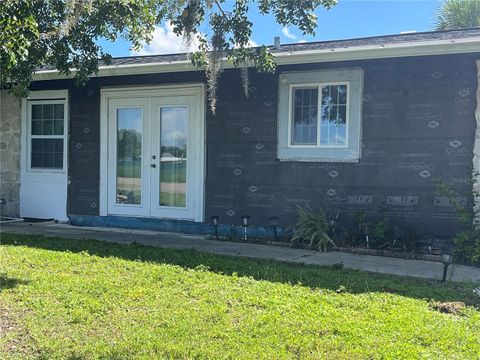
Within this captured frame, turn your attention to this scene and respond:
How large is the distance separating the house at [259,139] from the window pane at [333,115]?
0.02m

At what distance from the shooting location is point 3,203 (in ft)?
34.2

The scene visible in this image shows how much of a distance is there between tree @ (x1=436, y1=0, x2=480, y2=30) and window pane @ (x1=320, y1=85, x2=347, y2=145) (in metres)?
6.56

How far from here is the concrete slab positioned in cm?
606

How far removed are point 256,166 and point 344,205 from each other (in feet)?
5.53

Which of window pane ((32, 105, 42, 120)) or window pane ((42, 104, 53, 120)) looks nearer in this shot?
window pane ((42, 104, 53, 120))

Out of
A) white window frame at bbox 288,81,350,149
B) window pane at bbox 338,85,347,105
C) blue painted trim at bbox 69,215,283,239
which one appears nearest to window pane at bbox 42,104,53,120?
blue painted trim at bbox 69,215,283,239

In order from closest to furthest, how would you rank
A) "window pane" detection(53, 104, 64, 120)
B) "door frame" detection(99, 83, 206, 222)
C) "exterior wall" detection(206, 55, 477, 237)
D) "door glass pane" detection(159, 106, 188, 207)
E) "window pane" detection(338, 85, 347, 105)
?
"exterior wall" detection(206, 55, 477, 237), "window pane" detection(338, 85, 347, 105), "door frame" detection(99, 83, 206, 222), "door glass pane" detection(159, 106, 188, 207), "window pane" detection(53, 104, 64, 120)

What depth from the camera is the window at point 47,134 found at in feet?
32.7

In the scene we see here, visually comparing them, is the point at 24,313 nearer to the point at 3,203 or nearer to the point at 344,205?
the point at 344,205

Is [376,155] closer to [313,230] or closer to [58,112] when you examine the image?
[313,230]

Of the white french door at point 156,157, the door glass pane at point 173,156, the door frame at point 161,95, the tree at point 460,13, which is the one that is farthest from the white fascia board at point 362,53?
the tree at point 460,13

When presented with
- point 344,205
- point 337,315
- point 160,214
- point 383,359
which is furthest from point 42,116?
point 383,359

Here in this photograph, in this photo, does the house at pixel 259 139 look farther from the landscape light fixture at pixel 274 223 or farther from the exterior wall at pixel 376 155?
the landscape light fixture at pixel 274 223

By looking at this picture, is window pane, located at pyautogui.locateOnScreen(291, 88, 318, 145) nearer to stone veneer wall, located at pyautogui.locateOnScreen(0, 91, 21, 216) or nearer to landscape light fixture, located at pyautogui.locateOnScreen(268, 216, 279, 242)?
landscape light fixture, located at pyautogui.locateOnScreen(268, 216, 279, 242)
